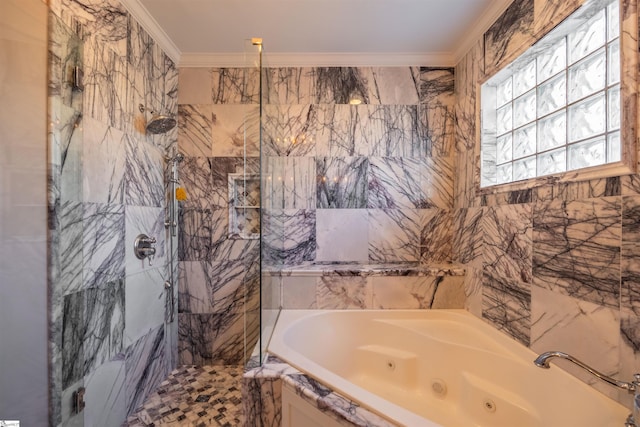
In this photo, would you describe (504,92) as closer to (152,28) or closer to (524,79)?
(524,79)

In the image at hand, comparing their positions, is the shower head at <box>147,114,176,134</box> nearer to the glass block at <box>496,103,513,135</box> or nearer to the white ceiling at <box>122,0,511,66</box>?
the white ceiling at <box>122,0,511,66</box>

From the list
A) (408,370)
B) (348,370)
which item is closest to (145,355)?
(348,370)

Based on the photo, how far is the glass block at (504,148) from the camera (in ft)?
5.29

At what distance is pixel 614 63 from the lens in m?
1.00

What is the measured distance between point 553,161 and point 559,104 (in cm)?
28

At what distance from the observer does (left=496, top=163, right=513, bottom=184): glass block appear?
5.31ft

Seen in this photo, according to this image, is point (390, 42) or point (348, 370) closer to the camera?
point (348, 370)

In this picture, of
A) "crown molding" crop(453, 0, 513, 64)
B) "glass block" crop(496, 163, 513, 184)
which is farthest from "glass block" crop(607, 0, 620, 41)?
"glass block" crop(496, 163, 513, 184)

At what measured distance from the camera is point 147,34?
1700 mm

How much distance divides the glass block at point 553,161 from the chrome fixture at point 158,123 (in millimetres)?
2219

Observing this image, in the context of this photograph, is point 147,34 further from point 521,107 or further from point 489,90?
point 521,107

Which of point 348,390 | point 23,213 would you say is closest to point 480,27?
point 348,390

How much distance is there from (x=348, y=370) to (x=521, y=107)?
193cm

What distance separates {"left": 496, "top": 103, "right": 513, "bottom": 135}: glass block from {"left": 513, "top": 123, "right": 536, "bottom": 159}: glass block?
0.09 meters
